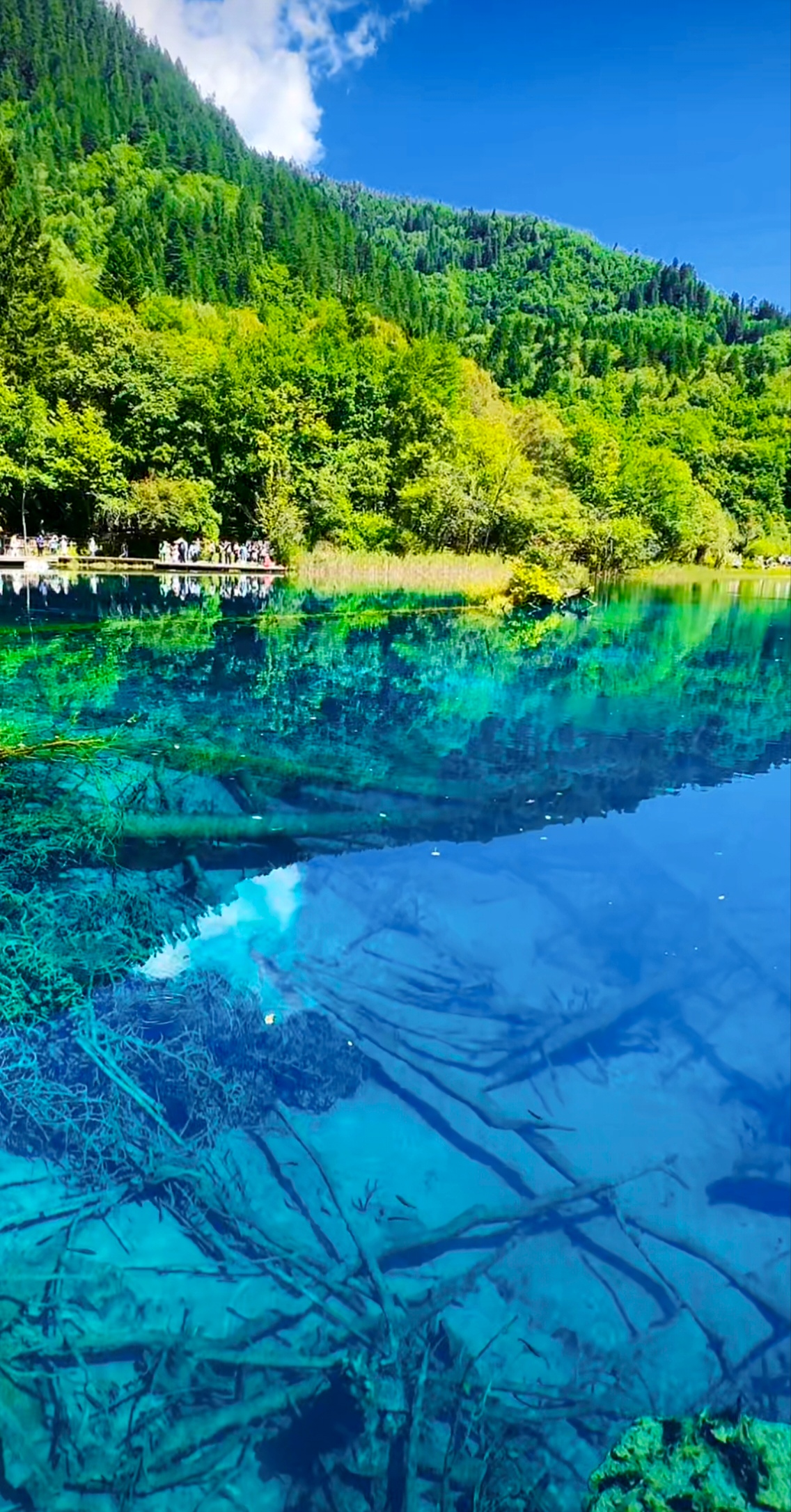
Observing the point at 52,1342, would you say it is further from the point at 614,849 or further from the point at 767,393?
the point at 767,393

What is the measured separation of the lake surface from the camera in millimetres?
2283

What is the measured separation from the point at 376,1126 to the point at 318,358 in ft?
113

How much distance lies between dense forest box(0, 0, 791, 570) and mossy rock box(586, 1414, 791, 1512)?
2570 cm

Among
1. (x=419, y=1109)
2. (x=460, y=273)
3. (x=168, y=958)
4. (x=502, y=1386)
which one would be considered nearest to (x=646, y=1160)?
(x=419, y=1109)

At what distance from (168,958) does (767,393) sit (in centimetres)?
7890

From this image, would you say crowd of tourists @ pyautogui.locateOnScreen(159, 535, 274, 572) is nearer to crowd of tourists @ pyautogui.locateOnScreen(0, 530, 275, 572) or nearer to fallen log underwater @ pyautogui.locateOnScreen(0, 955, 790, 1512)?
crowd of tourists @ pyautogui.locateOnScreen(0, 530, 275, 572)

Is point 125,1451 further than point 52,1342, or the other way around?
point 52,1342

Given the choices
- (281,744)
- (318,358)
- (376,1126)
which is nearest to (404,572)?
(318,358)

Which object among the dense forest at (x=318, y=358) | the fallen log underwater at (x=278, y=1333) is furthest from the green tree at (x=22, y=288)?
the fallen log underwater at (x=278, y=1333)

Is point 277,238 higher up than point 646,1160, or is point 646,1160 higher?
point 277,238

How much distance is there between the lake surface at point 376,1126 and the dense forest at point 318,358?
72.0ft

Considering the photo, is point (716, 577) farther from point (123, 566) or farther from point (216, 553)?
point (123, 566)

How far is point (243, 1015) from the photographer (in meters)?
3.97

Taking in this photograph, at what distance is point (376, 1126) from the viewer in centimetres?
340
